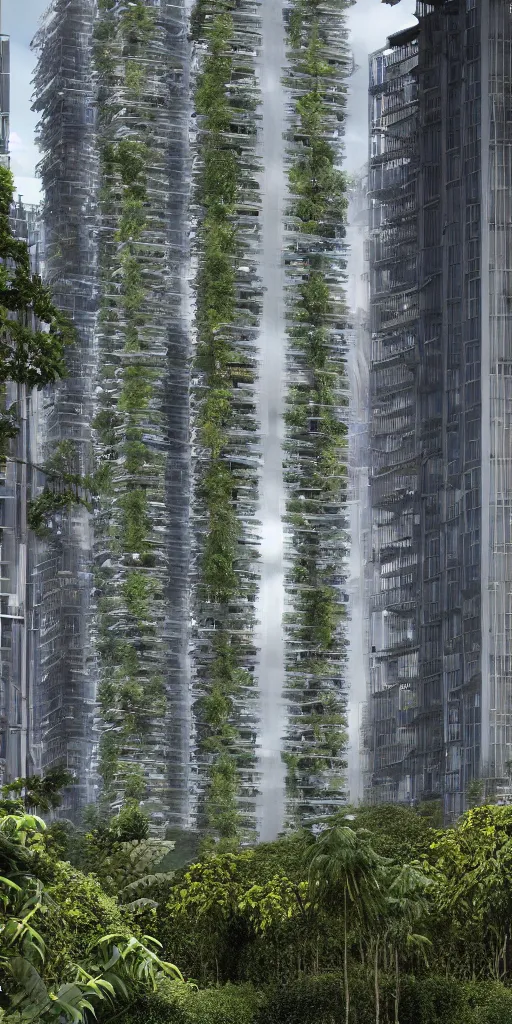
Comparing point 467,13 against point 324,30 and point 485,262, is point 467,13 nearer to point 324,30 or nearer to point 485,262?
point 324,30

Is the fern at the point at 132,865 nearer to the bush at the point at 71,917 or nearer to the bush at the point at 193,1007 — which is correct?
the bush at the point at 71,917

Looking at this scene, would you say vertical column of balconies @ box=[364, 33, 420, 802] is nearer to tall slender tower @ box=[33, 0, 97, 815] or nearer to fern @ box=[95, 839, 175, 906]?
fern @ box=[95, 839, 175, 906]

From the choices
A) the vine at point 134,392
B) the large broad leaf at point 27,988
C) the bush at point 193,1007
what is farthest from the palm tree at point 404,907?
the large broad leaf at point 27,988

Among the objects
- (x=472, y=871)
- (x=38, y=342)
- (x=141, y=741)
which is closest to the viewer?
(x=38, y=342)

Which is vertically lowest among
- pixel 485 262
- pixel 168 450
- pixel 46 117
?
pixel 168 450

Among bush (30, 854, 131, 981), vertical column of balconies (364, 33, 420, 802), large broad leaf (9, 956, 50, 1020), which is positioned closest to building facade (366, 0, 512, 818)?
vertical column of balconies (364, 33, 420, 802)

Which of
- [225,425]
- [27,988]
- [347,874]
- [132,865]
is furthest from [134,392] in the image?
[27,988]

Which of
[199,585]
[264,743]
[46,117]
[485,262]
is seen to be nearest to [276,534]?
[199,585]
